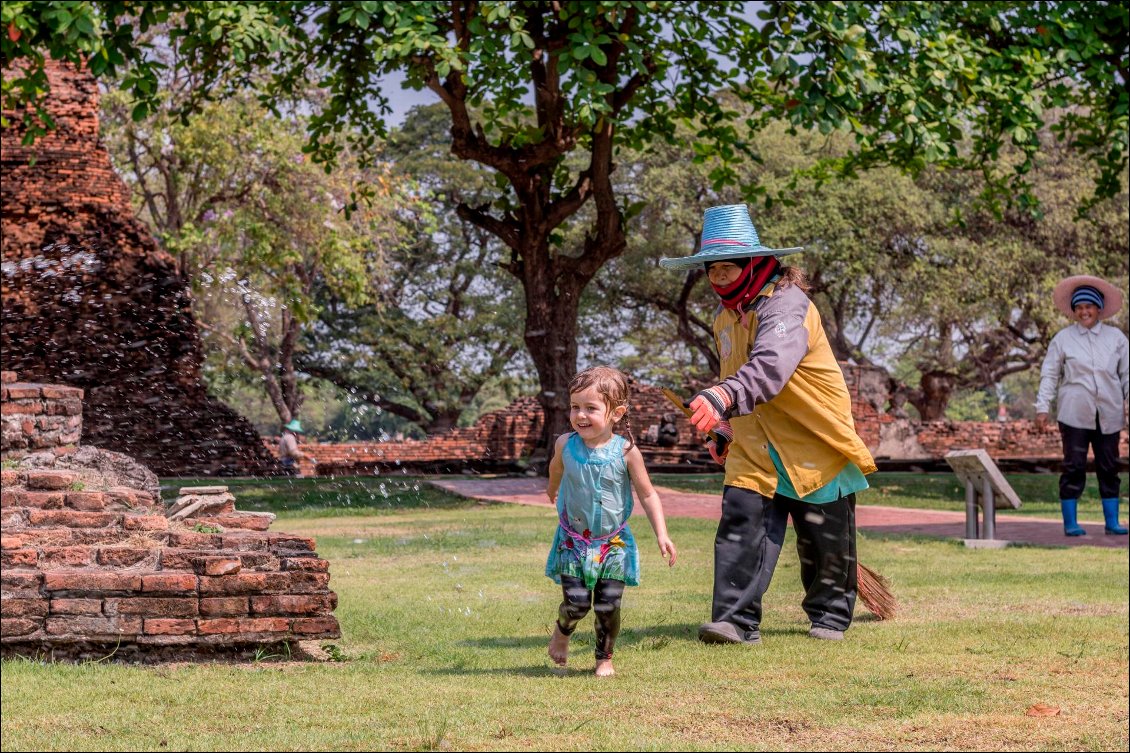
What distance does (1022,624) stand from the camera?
6441 millimetres

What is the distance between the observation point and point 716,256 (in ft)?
8.98

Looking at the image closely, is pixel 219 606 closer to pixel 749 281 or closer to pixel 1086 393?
pixel 749 281

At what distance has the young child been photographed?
322 cm

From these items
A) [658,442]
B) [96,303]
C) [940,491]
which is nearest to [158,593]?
[940,491]

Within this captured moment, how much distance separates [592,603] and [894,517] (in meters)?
10.9

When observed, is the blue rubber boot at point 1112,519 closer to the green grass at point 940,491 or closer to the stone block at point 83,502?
the green grass at point 940,491

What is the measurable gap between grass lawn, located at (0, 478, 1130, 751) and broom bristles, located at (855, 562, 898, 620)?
0.11 metres

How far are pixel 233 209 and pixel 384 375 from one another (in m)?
10.5

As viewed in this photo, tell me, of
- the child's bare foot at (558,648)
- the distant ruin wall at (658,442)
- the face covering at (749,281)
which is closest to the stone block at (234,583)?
the child's bare foot at (558,648)

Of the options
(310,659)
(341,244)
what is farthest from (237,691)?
(341,244)

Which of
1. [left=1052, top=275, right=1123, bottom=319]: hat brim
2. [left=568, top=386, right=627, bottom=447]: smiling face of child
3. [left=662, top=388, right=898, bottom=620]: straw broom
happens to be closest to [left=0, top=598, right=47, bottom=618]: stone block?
[left=568, top=386, right=627, bottom=447]: smiling face of child

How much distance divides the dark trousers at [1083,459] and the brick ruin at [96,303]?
14161 millimetres

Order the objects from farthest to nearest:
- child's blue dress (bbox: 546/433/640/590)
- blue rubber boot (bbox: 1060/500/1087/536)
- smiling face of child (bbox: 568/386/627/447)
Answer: blue rubber boot (bbox: 1060/500/1087/536)
child's blue dress (bbox: 546/433/640/590)
smiling face of child (bbox: 568/386/627/447)

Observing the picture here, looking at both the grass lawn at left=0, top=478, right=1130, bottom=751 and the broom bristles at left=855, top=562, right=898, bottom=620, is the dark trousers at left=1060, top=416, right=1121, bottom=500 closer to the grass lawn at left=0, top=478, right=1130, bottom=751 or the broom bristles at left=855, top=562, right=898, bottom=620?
the grass lawn at left=0, top=478, right=1130, bottom=751
